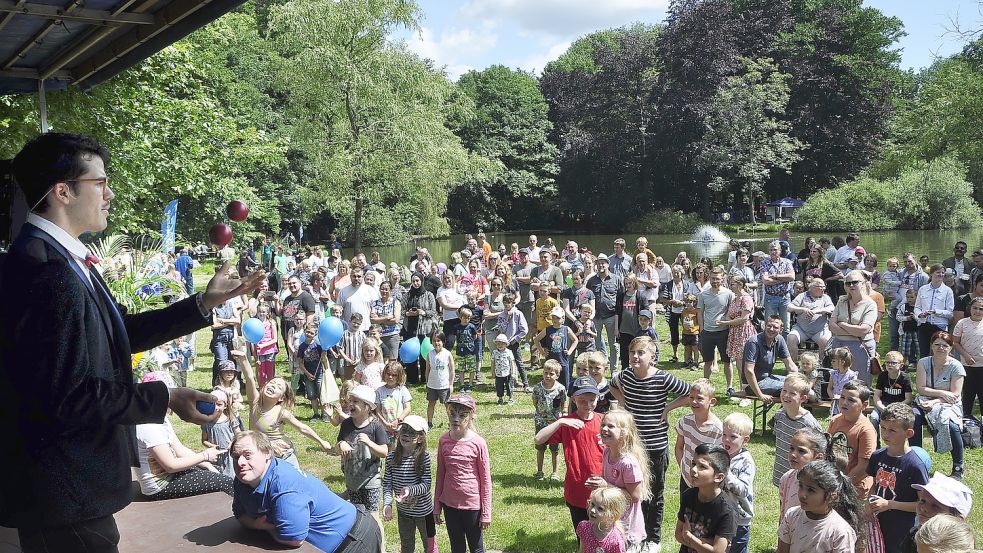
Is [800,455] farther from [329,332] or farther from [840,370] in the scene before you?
[329,332]

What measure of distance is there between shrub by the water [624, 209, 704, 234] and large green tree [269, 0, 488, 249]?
69.6 feet

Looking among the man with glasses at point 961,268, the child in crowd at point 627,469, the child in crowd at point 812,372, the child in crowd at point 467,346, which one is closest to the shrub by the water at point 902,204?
the man with glasses at point 961,268

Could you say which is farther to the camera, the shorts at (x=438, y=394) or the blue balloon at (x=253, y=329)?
the blue balloon at (x=253, y=329)

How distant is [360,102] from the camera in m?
25.5

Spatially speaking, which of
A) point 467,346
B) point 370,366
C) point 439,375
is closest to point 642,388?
point 370,366

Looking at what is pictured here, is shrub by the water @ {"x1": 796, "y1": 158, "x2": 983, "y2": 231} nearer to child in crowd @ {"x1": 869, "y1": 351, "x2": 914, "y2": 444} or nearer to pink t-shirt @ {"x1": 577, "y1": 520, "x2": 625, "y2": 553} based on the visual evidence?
child in crowd @ {"x1": 869, "y1": 351, "x2": 914, "y2": 444}

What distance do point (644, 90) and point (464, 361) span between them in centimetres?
3916

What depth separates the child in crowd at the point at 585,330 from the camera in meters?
10.3

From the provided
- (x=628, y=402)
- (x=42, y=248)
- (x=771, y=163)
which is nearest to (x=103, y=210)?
(x=42, y=248)

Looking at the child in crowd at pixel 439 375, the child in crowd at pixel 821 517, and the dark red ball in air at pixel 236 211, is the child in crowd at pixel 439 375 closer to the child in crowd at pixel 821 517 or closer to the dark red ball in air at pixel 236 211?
the child in crowd at pixel 821 517

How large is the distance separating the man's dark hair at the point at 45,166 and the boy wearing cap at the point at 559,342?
8642 millimetres

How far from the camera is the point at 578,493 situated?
220 inches

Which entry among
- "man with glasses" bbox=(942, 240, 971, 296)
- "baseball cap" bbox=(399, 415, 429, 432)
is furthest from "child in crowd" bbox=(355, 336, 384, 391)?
"man with glasses" bbox=(942, 240, 971, 296)

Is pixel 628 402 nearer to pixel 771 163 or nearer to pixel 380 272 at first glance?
pixel 380 272
